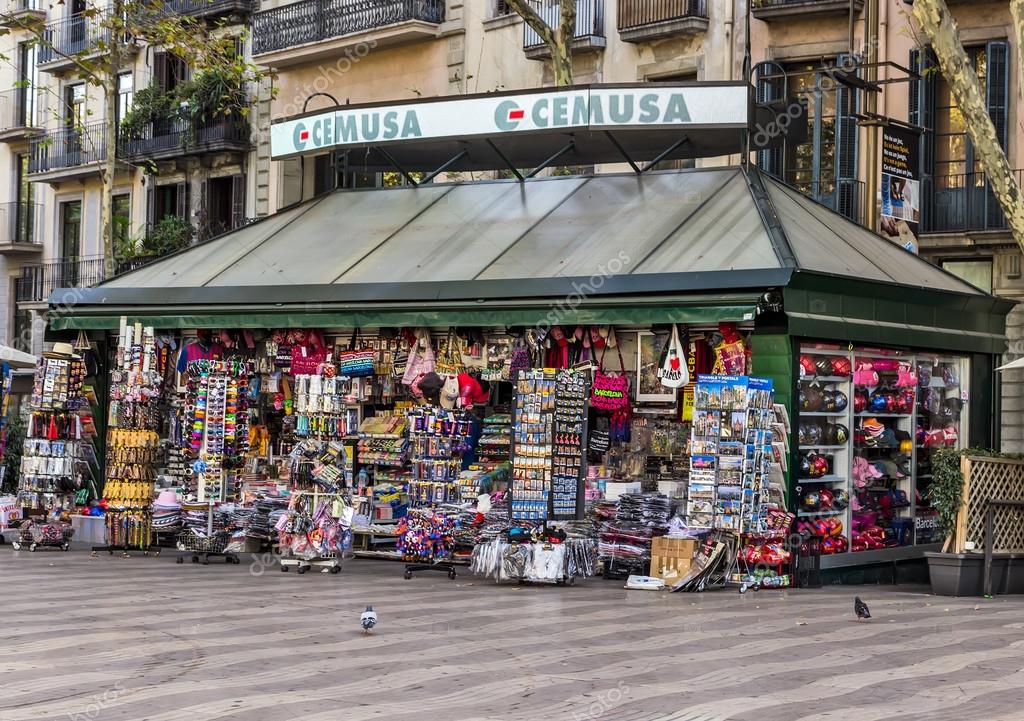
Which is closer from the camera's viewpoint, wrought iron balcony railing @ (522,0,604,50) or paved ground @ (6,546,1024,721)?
paved ground @ (6,546,1024,721)

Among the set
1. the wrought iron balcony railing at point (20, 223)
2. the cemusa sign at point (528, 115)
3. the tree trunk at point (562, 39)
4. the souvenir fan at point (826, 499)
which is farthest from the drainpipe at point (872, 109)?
the wrought iron balcony railing at point (20, 223)

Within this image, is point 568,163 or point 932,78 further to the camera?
point 932,78

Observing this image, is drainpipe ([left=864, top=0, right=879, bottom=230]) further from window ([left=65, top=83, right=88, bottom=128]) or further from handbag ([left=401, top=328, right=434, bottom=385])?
window ([left=65, top=83, right=88, bottom=128])

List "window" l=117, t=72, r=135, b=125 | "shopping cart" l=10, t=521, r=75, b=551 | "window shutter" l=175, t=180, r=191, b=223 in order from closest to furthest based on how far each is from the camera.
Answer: "shopping cart" l=10, t=521, r=75, b=551 → "window shutter" l=175, t=180, r=191, b=223 → "window" l=117, t=72, r=135, b=125

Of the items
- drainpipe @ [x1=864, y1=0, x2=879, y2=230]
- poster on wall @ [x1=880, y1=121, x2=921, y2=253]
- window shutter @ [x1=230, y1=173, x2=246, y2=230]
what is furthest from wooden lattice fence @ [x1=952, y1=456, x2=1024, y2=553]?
window shutter @ [x1=230, y1=173, x2=246, y2=230]

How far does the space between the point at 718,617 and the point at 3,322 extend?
32929 mm

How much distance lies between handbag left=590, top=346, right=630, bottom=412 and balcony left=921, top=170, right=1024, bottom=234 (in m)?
9.18

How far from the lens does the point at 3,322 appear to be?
42.0 meters

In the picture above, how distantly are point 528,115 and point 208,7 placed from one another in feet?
60.5

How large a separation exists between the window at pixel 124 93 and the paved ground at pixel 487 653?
24.7 m

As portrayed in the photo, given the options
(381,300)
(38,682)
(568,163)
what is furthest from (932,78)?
(38,682)

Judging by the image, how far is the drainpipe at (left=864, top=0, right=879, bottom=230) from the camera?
2422cm

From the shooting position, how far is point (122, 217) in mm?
38281

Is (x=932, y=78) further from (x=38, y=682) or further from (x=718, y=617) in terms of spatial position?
(x=38, y=682)
